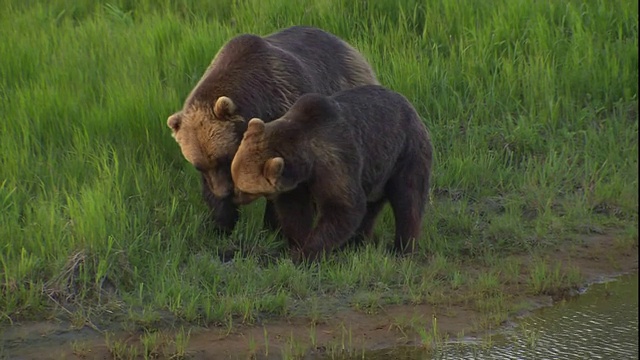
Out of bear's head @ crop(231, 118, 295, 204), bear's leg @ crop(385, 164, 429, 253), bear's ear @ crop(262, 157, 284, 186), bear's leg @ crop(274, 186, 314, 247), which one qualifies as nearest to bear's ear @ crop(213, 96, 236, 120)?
bear's head @ crop(231, 118, 295, 204)

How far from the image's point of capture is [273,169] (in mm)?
6453

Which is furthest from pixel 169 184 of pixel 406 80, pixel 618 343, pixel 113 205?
pixel 618 343

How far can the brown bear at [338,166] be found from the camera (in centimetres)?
654

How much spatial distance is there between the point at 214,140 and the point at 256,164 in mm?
344

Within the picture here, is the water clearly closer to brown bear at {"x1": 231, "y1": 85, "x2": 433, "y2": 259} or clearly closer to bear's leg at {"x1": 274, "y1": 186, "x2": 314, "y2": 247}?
brown bear at {"x1": 231, "y1": 85, "x2": 433, "y2": 259}

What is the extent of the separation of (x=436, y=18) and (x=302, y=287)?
11.9ft

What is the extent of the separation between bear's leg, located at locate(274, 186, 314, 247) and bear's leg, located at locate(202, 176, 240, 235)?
0.27m

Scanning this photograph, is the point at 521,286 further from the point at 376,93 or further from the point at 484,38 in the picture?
the point at 484,38

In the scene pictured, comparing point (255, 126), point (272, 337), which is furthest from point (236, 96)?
point (272, 337)

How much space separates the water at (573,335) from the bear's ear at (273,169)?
3.71 feet

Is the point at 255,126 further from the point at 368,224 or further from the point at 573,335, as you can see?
the point at 573,335

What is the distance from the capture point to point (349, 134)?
685 cm

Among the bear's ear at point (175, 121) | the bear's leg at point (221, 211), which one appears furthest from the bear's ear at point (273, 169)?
the bear's ear at point (175, 121)

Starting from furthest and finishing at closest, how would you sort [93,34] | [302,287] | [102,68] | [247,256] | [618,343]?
1. [93,34]
2. [102,68]
3. [247,256]
4. [302,287]
5. [618,343]
